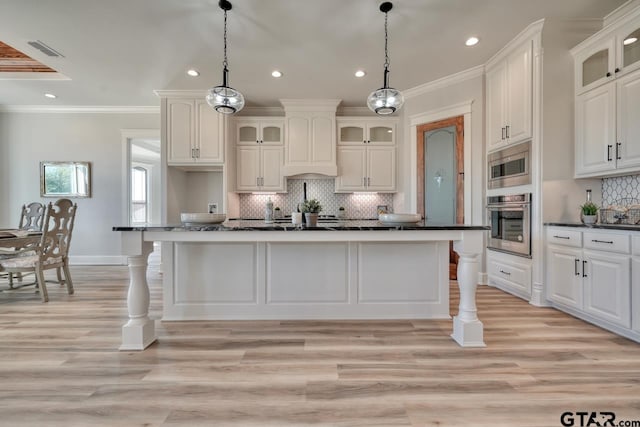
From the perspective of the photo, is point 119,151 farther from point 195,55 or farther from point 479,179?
point 479,179

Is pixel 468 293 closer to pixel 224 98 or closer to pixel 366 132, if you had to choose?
pixel 224 98

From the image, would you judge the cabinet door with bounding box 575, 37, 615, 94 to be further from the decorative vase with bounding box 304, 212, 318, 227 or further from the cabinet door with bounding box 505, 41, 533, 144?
the decorative vase with bounding box 304, 212, 318, 227

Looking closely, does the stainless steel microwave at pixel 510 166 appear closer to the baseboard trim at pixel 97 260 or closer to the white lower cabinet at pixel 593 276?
the white lower cabinet at pixel 593 276

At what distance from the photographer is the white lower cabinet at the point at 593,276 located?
221cm

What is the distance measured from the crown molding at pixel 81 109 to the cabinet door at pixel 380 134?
12.4ft

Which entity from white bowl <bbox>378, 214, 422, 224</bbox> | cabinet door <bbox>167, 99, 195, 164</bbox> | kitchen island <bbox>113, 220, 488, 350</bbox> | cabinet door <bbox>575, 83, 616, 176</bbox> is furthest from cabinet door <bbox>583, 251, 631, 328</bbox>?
cabinet door <bbox>167, 99, 195, 164</bbox>

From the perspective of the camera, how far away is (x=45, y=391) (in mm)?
1631

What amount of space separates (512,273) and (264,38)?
3.77 metres

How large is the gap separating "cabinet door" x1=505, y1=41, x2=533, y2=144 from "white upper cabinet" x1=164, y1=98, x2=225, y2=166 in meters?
3.88

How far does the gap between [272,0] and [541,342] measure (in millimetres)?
3512

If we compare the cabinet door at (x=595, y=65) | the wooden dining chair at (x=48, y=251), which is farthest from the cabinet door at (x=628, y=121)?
the wooden dining chair at (x=48, y=251)

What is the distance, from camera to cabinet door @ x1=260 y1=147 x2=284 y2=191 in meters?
4.96

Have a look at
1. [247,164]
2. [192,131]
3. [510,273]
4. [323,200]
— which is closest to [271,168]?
[247,164]

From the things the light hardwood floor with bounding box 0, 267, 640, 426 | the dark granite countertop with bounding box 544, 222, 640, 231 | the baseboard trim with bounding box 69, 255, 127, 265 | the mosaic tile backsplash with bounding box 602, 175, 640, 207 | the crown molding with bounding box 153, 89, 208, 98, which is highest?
the crown molding with bounding box 153, 89, 208, 98
